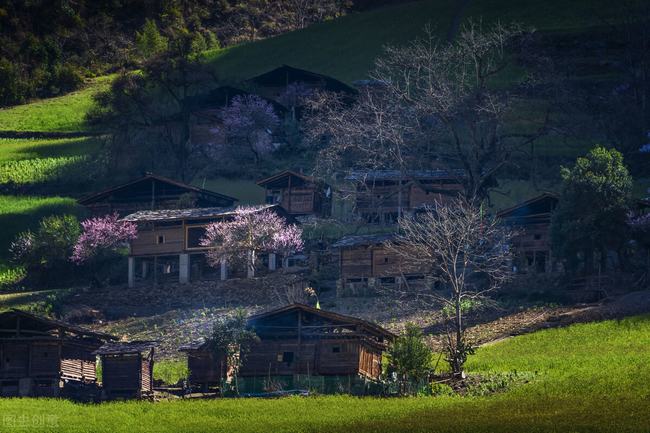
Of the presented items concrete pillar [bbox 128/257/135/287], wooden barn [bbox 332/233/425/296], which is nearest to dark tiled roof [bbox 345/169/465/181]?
wooden barn [bbox 332/233/425/296]

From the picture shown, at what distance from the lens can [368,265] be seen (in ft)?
284

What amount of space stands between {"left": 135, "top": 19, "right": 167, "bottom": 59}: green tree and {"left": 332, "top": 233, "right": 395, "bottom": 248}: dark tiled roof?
73.6 meters

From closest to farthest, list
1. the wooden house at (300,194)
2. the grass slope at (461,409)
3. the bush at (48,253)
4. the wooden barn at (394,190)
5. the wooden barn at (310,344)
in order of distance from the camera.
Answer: the grass slope at (461,409) → the wooden barn at (310,344) → the bush at (48,253) → the wooden barn at (394,190) → the wooden house at (300,194)

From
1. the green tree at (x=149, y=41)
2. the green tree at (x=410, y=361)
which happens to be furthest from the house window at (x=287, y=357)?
the green tree at (x=149, y=41)

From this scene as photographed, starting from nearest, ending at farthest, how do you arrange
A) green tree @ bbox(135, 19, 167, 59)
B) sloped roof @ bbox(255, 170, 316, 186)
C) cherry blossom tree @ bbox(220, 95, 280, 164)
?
sloped roof @ bbox(255, 170, 316, 186) < cherry blossom tree @ bbox(220, 95, 280, 164) < green tree @ bbox(135, 19, 167, 59)

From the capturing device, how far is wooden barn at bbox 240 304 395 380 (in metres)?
67.6

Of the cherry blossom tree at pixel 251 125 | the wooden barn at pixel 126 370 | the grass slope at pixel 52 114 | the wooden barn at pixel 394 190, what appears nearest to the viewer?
the wooden barn at pixel 126 370

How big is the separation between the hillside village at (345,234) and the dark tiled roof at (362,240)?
27cm

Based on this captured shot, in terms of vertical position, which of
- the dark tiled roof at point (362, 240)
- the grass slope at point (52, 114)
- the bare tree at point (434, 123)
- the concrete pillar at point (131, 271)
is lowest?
the concrete pillar at point (131, 271)

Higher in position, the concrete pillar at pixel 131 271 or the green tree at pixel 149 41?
the green tree at pixel 149 41

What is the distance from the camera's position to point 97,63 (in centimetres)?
16400

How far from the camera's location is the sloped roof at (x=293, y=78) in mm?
120625

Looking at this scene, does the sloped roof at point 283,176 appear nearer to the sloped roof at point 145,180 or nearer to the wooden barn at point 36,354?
the sloped roof at point 145,180

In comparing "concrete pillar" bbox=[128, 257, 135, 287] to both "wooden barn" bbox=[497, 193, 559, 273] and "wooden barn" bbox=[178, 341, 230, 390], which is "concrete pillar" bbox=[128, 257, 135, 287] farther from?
"wooden barn" bbox=[497, 193, 559, 273]
